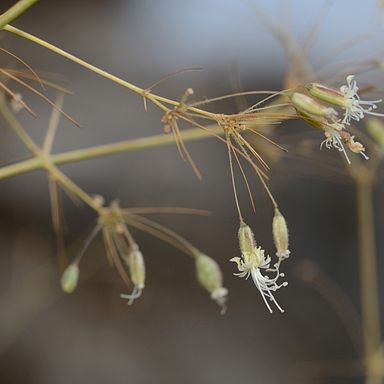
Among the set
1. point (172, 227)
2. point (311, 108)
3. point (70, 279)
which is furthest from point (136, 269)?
point (172, 227)

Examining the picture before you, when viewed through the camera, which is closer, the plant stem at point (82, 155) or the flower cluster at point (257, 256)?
the flower cluster at point (257, 256)

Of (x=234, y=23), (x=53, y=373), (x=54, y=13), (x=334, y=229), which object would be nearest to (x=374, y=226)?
(x=334, y=229)

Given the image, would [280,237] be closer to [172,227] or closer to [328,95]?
[328,95]

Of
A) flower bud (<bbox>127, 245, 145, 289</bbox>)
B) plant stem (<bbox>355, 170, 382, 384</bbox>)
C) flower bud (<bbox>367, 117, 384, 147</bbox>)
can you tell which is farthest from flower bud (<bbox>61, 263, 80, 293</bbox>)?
plant stem (<bbox>355, 170, 382, 384</bbox>)

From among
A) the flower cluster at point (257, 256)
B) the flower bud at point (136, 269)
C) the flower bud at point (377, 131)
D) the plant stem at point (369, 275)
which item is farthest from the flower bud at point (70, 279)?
the plant stem at point (369, 275)

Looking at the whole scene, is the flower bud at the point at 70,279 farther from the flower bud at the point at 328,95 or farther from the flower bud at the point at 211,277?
the flower bud at the point at 328,95

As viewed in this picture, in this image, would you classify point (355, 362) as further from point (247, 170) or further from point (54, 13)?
point (54, 13)
